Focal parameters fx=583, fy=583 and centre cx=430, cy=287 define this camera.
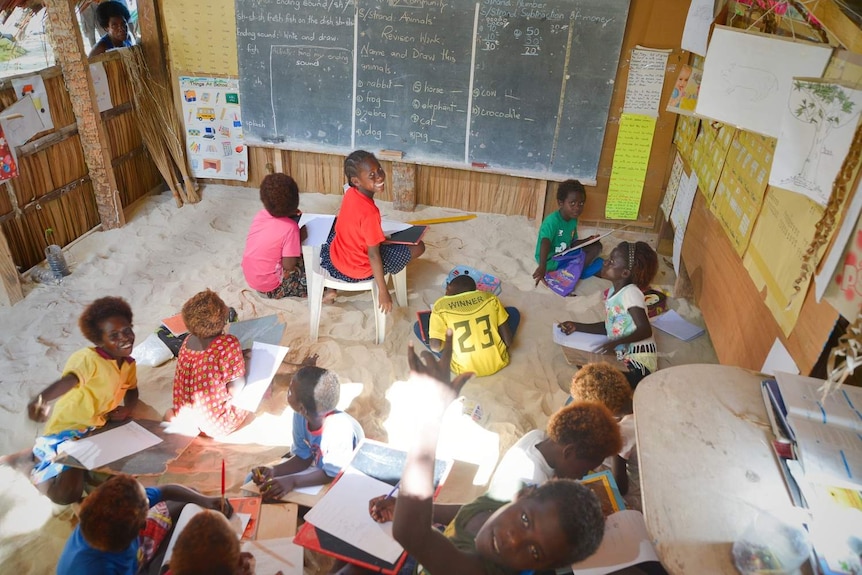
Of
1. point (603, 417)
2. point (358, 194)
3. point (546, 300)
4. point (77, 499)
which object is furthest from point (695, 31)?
point (77, 499)

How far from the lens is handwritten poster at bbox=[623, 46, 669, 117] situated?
14.0 feet

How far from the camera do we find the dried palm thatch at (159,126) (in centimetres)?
466

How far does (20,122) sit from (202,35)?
1691 mm

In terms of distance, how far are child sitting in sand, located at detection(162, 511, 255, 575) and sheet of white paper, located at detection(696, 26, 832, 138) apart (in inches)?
96.7

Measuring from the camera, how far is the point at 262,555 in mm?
2102

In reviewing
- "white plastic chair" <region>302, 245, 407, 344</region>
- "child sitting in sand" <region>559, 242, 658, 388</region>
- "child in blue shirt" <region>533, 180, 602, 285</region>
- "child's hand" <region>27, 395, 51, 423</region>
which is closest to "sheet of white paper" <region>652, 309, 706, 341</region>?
"child sitting in sand" <region>559, 242, 658, 388</region>

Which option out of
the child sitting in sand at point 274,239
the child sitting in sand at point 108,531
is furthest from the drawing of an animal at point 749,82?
the child sitting in sand at point 108,531

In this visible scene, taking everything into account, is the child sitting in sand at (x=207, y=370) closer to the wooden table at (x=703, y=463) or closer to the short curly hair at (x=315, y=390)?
the short curly hair at (x=315, y=390)

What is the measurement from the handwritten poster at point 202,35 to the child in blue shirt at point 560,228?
2929 mm

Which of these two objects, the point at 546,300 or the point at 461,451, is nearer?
the point at 461,451

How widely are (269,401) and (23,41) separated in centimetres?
607

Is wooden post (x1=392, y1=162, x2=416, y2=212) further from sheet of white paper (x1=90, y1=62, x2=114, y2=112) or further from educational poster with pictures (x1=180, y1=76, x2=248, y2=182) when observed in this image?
sheet of white paper (x1=90, y1=62, x2=114, y2=112)

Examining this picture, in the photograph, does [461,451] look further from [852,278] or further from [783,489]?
[852,278]

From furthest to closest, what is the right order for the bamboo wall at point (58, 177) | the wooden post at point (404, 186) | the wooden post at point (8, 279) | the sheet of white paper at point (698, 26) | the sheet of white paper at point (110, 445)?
the wooden post at point (404, 186)
the bamboo wall at point (58, 177)
the sheet of white paper at point (698, 26)
the wooden post at point (8, 279)
the sheet of white paper at point (110, 445)
